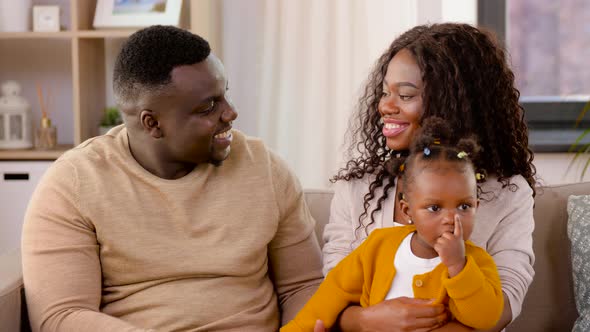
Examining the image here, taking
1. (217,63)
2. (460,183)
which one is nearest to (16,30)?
(217,63)

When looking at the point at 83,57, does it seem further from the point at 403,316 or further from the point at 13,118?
the point at 403,316

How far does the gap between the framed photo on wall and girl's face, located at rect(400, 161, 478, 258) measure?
1.73 metres

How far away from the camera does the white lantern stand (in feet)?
9.89

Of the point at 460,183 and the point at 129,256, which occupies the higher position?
the point at 460,183

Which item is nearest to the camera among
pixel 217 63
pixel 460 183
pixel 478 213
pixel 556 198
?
pixel 460 183

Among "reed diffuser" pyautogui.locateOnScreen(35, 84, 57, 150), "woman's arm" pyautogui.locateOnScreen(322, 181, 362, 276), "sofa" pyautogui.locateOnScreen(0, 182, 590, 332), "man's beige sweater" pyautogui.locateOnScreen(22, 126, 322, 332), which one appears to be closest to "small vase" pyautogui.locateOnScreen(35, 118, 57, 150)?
"reed diffuser" pyautogui.locateOnScreen(35, 84, 57, 150)

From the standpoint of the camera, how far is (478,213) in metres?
1.68

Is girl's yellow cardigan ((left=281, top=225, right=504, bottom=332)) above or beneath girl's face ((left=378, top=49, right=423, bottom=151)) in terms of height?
beneath

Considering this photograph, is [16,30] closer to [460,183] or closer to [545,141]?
[545,141]

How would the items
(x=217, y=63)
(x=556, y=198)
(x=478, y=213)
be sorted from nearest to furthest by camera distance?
(x=478, y=213) → (x=217, y=63) → (x=556, y=198)

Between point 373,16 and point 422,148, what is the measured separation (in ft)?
5.10

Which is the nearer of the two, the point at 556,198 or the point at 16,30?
the point at 556,198

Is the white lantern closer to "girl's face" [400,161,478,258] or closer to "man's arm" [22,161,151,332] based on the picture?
"man's arm" [22,161,151,332]

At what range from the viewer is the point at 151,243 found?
1736 mm
